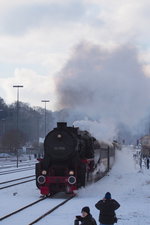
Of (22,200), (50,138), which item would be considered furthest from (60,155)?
(22,200)

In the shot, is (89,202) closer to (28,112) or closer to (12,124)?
(12,124)

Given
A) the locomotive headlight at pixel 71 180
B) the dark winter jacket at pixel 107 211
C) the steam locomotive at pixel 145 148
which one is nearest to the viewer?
the dark winter jacket at pixel 107 211

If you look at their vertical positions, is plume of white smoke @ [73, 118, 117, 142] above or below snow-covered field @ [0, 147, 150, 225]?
above

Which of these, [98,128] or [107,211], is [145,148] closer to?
[98,128]

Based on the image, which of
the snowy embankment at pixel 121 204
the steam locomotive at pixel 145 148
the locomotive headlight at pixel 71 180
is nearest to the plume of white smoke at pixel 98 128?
the snowy embankment at pixel 121 204

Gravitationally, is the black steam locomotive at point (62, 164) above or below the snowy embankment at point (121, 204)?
above

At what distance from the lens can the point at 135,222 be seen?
45.8 feet

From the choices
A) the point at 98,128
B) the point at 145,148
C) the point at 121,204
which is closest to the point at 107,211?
the point at 121,204

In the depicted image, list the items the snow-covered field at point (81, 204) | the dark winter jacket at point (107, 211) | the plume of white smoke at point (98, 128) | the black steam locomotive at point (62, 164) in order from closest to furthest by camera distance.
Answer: the dark winter jacket at point (107, 211) → the snow-covered field at point (81, 204) → the black steam locomotive at point (62, 164) → the plume of white smoke at point (98, 128)

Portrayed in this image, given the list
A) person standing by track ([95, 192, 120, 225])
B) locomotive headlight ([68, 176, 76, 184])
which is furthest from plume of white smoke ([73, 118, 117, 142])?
person standing by track ([95, 192, 120, 225])

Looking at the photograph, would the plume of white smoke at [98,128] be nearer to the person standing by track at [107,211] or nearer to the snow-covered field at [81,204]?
the snow-covered field at [81,204]

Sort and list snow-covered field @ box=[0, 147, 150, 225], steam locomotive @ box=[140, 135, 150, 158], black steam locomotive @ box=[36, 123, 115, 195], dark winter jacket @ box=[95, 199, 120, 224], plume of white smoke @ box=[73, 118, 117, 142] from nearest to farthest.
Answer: dark winter jacket @ box=[95, 199, 120, 224]
snow-covered field @ box=[0, 147, 150, 225]
black steam locomotive @ box=[36, 123, 115, 195]
plume of white smoke @ box=[73, 118, 117, 142]
steam locomotive @ box=[140, 135, 150, 158]

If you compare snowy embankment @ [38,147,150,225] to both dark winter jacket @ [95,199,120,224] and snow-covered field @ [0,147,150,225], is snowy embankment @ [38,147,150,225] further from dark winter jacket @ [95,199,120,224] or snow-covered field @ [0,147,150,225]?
dark winter jacket @ [95,199,120,224]

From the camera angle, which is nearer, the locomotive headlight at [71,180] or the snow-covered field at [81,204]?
the snow-covered field at [81,204]
